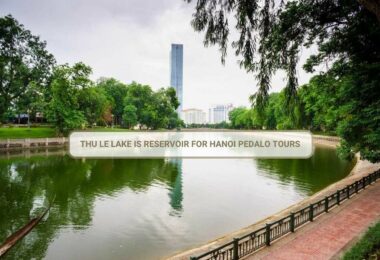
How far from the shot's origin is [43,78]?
6619 centimetres

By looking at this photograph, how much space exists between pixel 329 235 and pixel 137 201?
13.1m

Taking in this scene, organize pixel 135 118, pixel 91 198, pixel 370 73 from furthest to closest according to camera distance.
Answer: pixel 135 118, pixel 91 198, pixel 370 73

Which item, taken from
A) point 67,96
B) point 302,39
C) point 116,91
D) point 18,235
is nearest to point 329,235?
point 302,39

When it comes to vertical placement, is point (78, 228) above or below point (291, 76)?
below

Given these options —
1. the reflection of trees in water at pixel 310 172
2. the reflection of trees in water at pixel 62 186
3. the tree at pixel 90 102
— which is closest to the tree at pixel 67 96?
the tree at pixel 90 102

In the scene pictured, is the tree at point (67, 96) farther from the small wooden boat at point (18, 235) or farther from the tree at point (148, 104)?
the small wooden boat at point (18, 235)

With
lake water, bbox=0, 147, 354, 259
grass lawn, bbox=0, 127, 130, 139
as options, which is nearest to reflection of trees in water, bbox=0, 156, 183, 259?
lake water, bbox=0, 147, 354, 259

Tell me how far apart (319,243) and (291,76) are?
778 cm

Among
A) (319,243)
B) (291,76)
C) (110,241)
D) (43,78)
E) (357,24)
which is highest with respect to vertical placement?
(43,78)

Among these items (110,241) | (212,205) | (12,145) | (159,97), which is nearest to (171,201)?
(212,205)

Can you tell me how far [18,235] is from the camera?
1500 cm

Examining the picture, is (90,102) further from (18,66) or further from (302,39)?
(302,39)

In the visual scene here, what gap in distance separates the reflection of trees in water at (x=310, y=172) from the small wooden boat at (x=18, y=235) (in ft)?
63.5

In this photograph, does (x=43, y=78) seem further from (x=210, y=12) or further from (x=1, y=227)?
(x=210, y=12)
